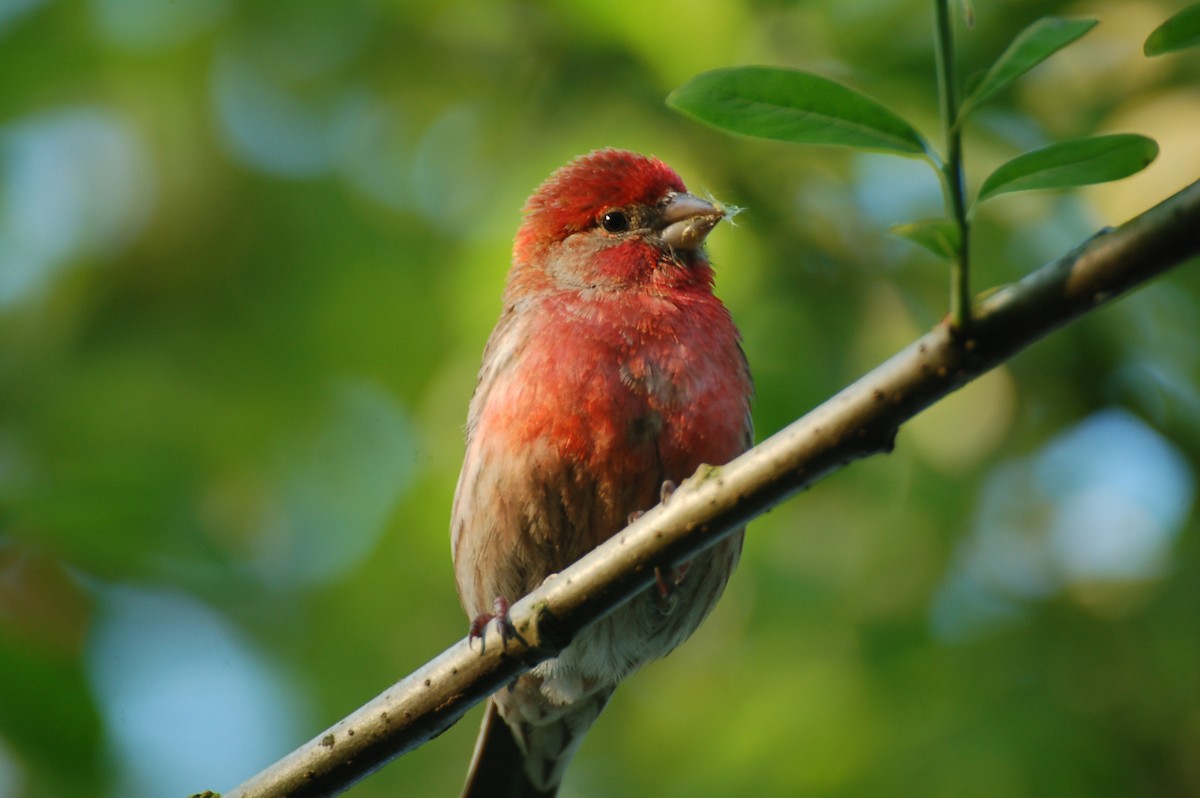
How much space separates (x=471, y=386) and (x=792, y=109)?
12.5 ft

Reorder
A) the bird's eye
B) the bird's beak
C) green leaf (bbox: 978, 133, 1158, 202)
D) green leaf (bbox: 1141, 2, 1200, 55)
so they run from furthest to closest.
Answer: the bird's eye, the bird's beak, green leaf (bbox: 978, 133, 1158, 202), green leaf (bbox: 1141, 2, 1200, 55)

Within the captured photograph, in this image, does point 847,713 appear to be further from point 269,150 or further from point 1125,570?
point 269,150

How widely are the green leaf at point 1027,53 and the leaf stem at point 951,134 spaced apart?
3 centimetres

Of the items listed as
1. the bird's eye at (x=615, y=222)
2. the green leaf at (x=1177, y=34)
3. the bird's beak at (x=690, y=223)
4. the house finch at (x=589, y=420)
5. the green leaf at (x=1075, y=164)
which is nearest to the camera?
the green leaf at (x=1177, y=34)

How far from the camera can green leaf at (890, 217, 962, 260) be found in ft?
7.34

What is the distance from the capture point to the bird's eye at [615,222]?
227 inches

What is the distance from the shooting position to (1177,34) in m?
2.21

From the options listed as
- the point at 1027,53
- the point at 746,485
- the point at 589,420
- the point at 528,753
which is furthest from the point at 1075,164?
the point at 528,753

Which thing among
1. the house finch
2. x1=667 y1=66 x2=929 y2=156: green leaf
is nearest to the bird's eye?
the house finch

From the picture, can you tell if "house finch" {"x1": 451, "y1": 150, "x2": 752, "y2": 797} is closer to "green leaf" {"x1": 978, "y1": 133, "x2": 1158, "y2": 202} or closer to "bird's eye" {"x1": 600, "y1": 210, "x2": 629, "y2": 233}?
"bird's eye" {"x1": 600, "y1": 210, "x2": 629, "y2": 233}

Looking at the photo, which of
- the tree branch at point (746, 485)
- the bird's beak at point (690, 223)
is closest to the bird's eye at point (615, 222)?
the bird's beak at point (690, 223)

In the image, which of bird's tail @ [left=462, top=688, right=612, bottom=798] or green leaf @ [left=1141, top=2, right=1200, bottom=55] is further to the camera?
bird's tail @ [left=462, top=688, right=612, bottom=798]

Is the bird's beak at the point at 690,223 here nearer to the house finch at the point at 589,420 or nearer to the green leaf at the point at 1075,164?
the house finch at the point at 589,420

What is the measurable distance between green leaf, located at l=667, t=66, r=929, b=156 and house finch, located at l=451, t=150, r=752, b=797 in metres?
2.00
